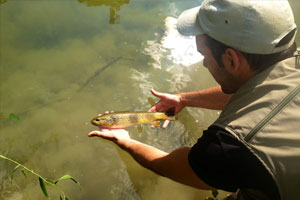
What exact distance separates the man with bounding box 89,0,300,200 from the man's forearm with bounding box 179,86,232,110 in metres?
0.98

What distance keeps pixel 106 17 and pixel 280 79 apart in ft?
13.5

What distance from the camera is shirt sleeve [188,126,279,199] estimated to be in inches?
67.3

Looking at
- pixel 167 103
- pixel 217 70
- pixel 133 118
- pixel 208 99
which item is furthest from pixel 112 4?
pixel 217 70

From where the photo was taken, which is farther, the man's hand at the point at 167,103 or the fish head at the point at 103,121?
the man's hand at the point at 167,103

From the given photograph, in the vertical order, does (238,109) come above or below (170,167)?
above

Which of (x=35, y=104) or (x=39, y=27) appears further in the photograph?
(x=39, y=27)

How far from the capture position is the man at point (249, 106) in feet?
5.58

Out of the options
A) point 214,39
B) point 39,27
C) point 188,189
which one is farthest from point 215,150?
point 39,27

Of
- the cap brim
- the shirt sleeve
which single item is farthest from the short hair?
the shirt sleeve

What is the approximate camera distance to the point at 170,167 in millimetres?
2250

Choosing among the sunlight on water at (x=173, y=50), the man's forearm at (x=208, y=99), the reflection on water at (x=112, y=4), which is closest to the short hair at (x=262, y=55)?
the man's forearm at (x=208, y=99)

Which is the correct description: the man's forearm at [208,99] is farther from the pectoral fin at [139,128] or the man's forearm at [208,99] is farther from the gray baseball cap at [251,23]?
the gray baseball cap at [251,23]

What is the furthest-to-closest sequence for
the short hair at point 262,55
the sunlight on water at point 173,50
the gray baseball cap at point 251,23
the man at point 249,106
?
the sunlight on water at point 173,50 < the short hair at point 262,55 < the gray baseball cap at point 251,23 < the man at point 249,106

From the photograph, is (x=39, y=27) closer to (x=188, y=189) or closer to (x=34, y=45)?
(x=34, y=45)
